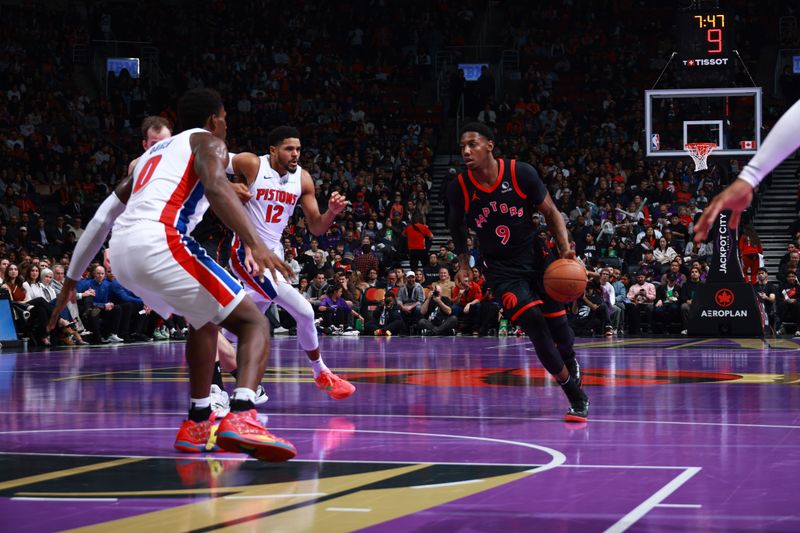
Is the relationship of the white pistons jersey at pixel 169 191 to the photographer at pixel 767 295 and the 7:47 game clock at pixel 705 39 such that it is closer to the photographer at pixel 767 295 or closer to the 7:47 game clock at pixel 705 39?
the 7:47 game clock at pixel 705 39

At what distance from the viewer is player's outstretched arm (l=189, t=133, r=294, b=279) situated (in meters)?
5.29

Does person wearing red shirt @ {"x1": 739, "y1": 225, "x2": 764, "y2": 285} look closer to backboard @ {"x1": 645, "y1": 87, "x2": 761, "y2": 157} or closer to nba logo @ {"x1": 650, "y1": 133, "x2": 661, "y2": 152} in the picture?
backboard @ {"x1": 645, "y1": 87, "x2": 761, "y2": 157}

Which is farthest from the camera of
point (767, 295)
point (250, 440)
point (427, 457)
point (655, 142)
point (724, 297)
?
point (767, 295)

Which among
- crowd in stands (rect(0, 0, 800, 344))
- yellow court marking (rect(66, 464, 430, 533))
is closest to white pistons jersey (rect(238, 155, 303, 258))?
yellow court marking (rect(66, 464, 430, 533))

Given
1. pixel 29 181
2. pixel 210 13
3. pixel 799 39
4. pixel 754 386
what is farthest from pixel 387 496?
pixel 210 13

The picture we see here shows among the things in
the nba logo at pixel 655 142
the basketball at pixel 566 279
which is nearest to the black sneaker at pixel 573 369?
the basketball at pixel 566 279

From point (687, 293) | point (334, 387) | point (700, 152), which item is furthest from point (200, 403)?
point (687, 293)

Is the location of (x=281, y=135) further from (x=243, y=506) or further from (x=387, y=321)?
(x=387, y=321)

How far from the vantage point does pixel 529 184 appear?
27.1 feet

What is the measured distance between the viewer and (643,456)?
19.9ft

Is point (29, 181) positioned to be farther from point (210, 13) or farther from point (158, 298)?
point (158, 298)

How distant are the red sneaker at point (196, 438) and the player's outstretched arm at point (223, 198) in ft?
4.14

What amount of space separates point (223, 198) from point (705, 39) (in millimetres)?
14100

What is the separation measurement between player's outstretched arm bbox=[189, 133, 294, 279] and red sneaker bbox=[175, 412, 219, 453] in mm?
1261
